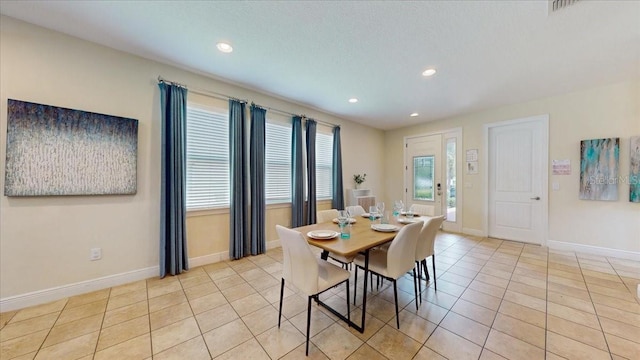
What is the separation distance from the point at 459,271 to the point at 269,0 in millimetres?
3725

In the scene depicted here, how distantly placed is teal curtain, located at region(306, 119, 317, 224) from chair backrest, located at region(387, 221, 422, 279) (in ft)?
8.17

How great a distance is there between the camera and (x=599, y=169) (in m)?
3.43

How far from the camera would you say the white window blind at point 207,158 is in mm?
3107

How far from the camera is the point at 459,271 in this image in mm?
2979

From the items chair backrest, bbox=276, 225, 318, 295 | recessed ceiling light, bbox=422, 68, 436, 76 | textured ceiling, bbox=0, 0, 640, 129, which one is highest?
textured ceiling, bbox=0, 0, 640, 129

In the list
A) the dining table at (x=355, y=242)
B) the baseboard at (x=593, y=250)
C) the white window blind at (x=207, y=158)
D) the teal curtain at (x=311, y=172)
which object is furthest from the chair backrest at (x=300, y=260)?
the baseboard at (x=593, y=250)

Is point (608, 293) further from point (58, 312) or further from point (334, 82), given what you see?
point (58, 312)

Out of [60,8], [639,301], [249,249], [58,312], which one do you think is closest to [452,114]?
[639,301]

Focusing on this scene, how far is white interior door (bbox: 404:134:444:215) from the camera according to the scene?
5.27 metres

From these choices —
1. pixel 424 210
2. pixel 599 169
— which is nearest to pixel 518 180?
pixel 599 169

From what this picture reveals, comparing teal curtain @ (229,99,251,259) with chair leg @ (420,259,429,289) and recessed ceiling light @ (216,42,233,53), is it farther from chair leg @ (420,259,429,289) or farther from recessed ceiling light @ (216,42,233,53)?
chair leg @ (420,259,429,289)

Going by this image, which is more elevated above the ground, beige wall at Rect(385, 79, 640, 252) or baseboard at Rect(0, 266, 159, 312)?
beige wall at Rect(385, 79, 640, 252)

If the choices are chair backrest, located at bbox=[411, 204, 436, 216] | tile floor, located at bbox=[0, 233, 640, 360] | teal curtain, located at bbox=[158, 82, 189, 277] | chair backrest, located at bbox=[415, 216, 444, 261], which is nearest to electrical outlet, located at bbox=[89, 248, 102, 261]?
tile floor, located at bbox=[0, 233, 640, 360]

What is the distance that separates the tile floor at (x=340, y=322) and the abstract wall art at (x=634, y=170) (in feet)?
3.66
